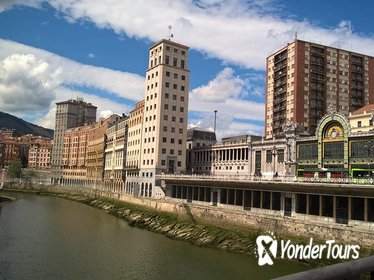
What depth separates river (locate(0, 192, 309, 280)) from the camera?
39375mm

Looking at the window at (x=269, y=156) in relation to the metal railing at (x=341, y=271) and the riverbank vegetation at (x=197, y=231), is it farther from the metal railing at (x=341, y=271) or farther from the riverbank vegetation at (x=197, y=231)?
the metal railing at (x=341, y=271)

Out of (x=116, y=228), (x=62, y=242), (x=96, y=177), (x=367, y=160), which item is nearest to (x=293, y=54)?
(x=367, y=160)

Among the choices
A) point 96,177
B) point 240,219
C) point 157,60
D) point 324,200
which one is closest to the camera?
point 324,200

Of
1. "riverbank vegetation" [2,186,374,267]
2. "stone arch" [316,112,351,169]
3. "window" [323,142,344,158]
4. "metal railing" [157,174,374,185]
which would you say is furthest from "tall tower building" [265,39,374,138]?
"riverbank vegetation" [2,186,374,267]

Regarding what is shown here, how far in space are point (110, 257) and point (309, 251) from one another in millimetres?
24362

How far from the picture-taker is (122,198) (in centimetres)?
10594

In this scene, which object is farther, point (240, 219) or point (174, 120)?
point (174, 120)

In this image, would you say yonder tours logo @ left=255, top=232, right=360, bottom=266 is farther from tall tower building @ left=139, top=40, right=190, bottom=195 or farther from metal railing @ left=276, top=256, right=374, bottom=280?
tall tower building @ left=139, top=40, right=190, bottom=195

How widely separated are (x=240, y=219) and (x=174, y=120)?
54.3 metres

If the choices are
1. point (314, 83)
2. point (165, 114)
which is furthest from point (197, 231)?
point (314, 83)

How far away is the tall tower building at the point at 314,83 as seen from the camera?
108 metres

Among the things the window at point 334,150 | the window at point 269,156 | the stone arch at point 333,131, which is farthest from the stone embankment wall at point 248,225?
the window at point 269,156

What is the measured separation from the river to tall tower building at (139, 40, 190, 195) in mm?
39150

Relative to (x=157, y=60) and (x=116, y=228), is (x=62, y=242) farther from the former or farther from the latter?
(x=157, y=60)
